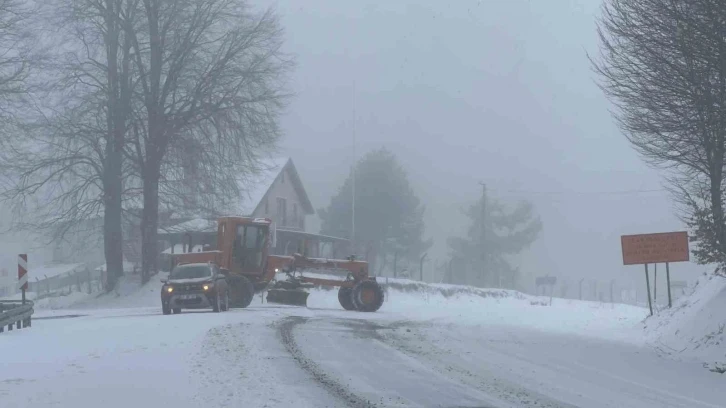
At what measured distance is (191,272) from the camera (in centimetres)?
3259

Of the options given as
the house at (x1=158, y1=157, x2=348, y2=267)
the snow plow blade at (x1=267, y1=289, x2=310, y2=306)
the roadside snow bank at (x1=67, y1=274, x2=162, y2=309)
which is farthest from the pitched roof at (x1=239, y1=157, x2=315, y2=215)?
the snow plow blade at (x1=267, y1=289, x2=310, y2=306)

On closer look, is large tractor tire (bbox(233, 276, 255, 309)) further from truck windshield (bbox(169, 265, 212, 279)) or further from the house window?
the house window

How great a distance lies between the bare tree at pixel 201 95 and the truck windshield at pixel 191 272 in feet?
Answer: 38.0

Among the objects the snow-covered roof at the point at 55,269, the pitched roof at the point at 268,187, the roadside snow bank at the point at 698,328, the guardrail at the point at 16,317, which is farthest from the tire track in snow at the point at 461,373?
the snow-covered roof at the point at 55,269

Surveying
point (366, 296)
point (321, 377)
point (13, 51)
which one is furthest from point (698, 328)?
point (13, 51)

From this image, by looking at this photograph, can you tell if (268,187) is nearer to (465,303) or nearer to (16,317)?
(465,303)

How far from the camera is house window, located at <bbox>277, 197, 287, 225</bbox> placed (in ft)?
250

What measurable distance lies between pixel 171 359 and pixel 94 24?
31882 millimetres

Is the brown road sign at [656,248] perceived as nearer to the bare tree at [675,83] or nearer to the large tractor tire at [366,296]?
the bare tree at [675,83]

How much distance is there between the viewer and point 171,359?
1622cm

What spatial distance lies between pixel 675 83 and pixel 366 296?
803 inches

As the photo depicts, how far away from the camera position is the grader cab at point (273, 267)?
38531 millimetres

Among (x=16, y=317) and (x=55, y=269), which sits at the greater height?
(x=55, y=269)

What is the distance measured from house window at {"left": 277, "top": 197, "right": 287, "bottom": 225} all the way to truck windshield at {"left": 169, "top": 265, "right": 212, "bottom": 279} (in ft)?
141
